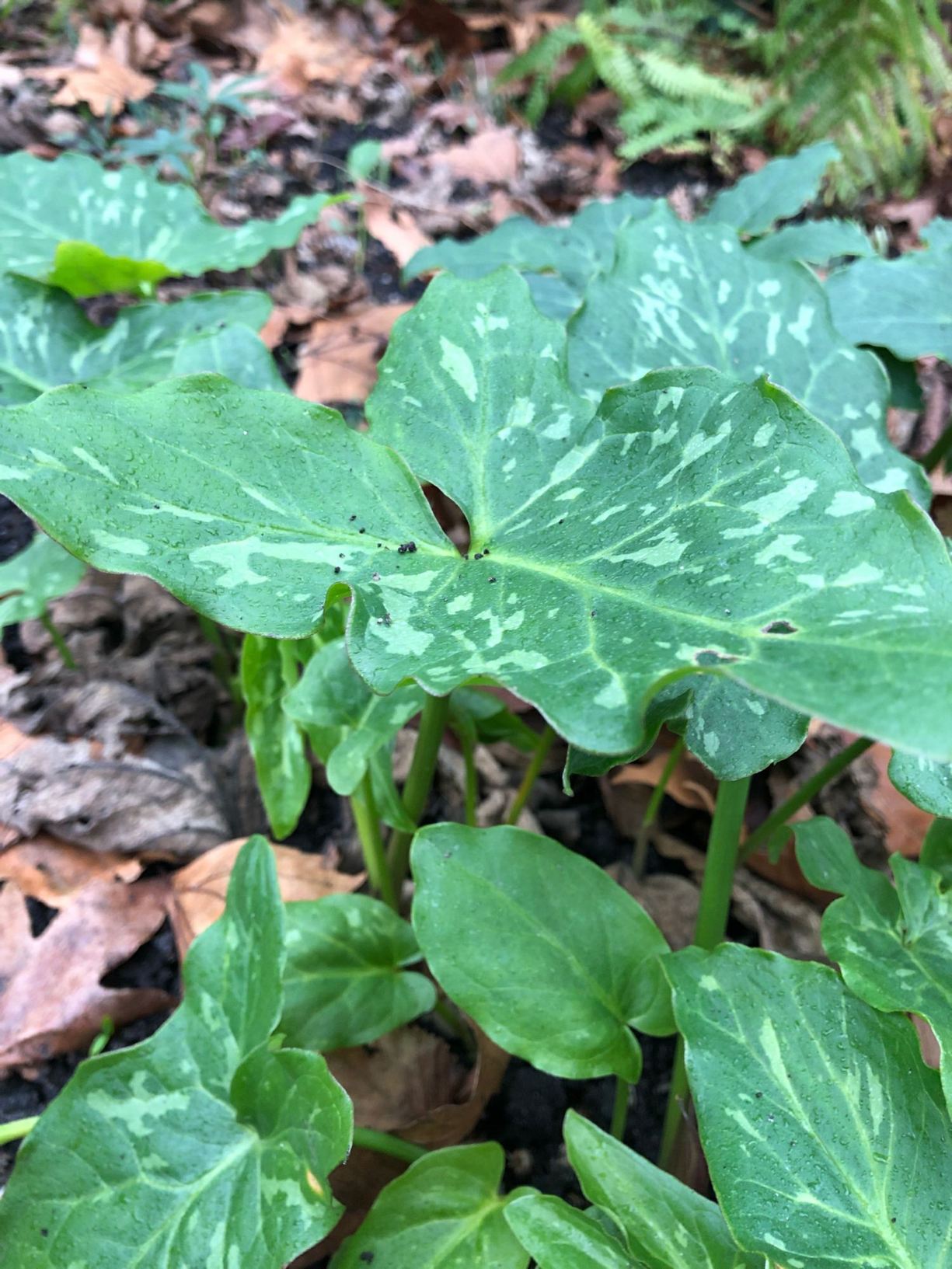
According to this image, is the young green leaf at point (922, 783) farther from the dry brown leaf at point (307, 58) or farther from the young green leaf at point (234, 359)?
the dry brown leaf at point (307, 58)

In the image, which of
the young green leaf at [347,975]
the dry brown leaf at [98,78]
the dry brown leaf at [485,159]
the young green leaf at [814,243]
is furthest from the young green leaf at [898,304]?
the dry brown leaf at [98,78]

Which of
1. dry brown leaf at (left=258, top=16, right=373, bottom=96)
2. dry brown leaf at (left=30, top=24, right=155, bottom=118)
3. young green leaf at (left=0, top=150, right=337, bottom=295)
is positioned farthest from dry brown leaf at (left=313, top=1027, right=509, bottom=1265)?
dry brown leaf at (left=258, top=16, right=373, bottom=96)

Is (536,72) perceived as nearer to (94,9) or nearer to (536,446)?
(94,9)

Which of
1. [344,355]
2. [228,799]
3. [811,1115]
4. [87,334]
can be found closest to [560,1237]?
[811,1115]

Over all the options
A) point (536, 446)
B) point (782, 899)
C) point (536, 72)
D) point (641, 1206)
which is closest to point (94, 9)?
point (536, 72)

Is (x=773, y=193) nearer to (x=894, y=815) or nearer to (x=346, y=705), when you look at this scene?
(x=894, y=815)

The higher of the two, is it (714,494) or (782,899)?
(714,494)
